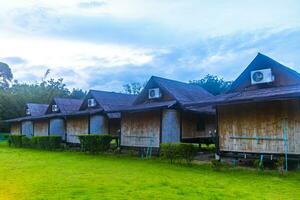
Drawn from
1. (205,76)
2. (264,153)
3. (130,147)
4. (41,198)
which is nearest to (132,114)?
(130,147)

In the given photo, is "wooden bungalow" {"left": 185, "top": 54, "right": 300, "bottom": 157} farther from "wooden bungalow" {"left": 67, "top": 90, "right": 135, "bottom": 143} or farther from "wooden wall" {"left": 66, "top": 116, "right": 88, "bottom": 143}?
"wooden wall" {"left": 66, "top": 116, "right": 88, "bottom": 143}

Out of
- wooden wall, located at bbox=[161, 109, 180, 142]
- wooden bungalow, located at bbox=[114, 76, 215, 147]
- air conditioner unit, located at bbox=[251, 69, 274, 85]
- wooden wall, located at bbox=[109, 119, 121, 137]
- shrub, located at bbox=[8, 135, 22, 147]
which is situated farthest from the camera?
shrub, located at bbox=[8, 135, 22, 147]

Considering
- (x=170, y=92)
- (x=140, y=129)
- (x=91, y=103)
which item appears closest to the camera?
(x=140, y=129)

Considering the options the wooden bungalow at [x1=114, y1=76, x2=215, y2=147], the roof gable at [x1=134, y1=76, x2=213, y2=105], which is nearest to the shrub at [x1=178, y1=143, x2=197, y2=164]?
the wooden bungalow at [x1=114, y1=76, x2=215, y2=147]

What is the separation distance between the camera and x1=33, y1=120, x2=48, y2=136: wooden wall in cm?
3199

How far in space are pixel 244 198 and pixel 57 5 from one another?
8797 millimetres

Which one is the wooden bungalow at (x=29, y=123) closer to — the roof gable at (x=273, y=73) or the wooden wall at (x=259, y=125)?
the roof gable at (x=273, y=73)

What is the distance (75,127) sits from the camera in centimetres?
2756

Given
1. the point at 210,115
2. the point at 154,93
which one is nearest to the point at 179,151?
the point at 154,93

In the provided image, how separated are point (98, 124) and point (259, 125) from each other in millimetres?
14235

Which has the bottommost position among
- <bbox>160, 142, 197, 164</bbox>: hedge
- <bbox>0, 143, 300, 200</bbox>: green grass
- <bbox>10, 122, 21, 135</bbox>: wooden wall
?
<bbox>0, 143, 300, 200</bbox>: green grass

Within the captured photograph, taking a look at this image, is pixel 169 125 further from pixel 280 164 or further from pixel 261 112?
pixel 280 164

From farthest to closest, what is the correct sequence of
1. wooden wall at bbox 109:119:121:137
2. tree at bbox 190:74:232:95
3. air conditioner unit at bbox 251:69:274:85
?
tree at bbox 190:74:232:95, wooden wall at bbox 109:119:121:137, air conditioner unit at bbox 251:69:274:85

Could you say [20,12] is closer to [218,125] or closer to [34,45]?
[34,45]
